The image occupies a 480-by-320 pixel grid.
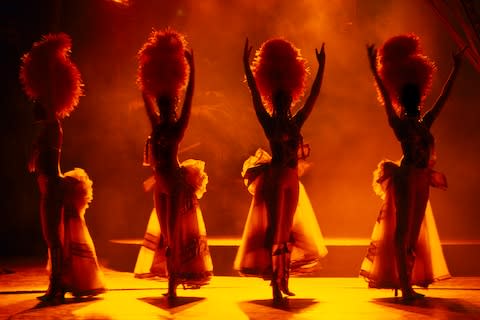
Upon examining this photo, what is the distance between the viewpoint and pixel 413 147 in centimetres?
627

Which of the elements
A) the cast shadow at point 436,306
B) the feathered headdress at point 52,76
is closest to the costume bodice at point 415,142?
the cast shadow at point 436,306

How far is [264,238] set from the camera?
6.33m

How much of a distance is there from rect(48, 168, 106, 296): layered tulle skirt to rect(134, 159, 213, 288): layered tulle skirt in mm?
552

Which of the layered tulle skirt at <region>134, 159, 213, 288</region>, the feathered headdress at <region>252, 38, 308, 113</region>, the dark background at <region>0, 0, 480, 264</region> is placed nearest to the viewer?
the layered tulle skirt at <region>134, 159, 213, 288</region>

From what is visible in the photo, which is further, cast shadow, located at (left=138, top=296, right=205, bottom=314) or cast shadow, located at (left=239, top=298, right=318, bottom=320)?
cast shadow, located at (left=138, top=296, right=205, bottom=314)

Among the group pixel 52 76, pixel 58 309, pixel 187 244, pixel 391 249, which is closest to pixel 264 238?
pixel 187 244

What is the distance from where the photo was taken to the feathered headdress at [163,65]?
6293mm

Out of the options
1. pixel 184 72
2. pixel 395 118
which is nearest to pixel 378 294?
pixel 395 118

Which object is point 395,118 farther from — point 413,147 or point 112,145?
point 112,145

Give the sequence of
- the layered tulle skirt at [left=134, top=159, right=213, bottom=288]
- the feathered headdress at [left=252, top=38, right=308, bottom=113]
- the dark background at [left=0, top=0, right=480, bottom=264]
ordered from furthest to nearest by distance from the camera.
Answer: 1. the dark background at [left=0, top=0, right=480, bottom=264]
2. the feathered headdress at [left=252, top=38, right=308, bottom=113]
3. the layered tulle skirt at [left=134, top=159, right=213, bottom=288]

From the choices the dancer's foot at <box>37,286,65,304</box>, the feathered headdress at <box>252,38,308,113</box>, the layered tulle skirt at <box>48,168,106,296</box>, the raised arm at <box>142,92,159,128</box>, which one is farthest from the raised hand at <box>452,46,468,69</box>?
the dancer's foot at <box>37,286,65,304</box>

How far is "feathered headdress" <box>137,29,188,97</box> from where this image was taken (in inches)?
248

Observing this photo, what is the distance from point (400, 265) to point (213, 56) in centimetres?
722

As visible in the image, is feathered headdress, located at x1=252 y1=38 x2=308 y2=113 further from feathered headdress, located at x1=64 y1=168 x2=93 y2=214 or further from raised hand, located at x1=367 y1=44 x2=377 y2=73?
feathered headdress, located at x1=64 y1=168 x2=93 y2=214
